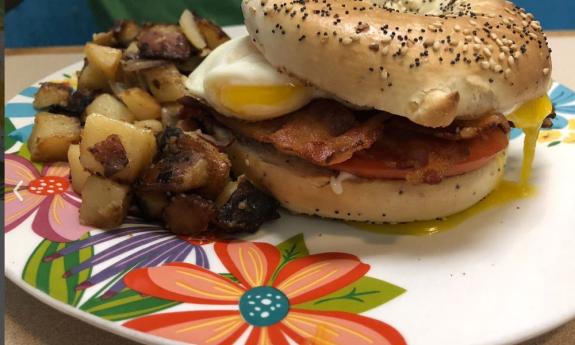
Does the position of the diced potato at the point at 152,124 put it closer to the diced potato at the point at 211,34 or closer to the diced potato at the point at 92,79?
the diced potato at the point at 92,79

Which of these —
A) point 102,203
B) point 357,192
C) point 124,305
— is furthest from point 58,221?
point 357,192

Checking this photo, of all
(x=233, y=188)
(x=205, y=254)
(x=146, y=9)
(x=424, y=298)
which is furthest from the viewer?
(x=146, y=9)

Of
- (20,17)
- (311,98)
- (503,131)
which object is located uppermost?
(311,98)

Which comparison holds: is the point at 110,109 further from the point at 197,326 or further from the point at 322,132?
the point at 197,326

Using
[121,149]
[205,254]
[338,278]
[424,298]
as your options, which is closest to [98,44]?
[121,149]

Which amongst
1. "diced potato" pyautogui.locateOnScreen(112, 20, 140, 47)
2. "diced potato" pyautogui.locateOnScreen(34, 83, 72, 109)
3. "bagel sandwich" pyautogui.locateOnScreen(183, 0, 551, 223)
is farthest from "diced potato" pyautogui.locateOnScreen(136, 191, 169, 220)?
"diced potato" pyautogui.locateOnScreen(112, 20, 140, 47)

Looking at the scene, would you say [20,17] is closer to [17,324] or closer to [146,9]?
[146,9]
